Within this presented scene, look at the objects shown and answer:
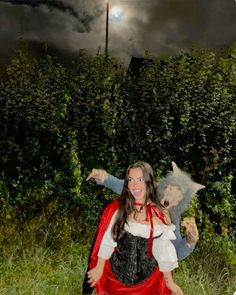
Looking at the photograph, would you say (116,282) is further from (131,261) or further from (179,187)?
(179,187)

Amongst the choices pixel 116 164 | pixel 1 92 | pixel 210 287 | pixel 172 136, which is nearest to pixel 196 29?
pixel 172 136

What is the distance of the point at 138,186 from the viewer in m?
2.95

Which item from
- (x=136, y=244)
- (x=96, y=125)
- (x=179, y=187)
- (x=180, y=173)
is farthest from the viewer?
(x=96, y=125)

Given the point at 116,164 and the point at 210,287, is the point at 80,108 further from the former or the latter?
the point at 210,287

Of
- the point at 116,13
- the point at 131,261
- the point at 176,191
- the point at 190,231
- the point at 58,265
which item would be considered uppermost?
the point at 116,13

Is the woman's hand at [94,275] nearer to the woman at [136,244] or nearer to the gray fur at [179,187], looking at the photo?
the woman at [136,244]

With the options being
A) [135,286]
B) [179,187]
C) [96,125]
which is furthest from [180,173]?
[135,286]

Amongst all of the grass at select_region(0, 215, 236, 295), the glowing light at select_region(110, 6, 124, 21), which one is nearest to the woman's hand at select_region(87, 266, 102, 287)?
the grass at select_region(0, 215, 236, 295)

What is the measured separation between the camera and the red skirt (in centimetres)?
299

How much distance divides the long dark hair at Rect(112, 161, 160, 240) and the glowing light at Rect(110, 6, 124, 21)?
87cm

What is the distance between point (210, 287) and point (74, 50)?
1.42 metres

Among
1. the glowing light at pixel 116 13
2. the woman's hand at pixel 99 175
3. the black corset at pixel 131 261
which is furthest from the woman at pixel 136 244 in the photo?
the glowing light at pixel 116 13

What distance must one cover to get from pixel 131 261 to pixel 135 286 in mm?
125

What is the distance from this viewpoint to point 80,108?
3.47 meters
